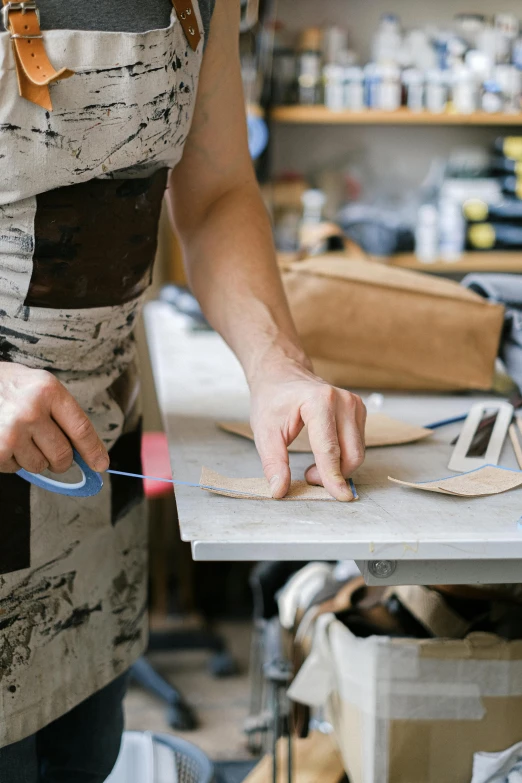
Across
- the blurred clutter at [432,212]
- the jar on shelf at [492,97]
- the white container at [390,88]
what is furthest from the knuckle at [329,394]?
the jar on shelf at [492,97]

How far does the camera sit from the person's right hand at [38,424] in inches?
25.3

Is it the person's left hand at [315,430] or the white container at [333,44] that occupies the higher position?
the white container at [333,44]

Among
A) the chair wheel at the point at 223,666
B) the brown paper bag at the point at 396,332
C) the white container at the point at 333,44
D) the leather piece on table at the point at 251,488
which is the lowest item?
the chair wheel at the point at 223,666

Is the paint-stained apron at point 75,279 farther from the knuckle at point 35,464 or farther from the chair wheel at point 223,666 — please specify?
the chair wheel at point 223,666

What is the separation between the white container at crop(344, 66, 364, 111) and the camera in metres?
2.76

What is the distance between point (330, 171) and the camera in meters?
3.02

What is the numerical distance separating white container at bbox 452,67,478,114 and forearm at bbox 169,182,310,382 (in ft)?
6.67

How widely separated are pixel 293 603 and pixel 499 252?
1.83 metres

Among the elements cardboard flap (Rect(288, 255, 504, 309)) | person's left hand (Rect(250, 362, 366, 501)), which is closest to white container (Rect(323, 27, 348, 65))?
cardboard flap (Rect(288, 255, 504, 309))

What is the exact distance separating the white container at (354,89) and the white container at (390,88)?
6 centimetres

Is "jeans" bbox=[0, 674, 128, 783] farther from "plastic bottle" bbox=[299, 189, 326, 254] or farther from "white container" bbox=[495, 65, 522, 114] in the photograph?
"white container" bbox=[495, 65, 522, 114]

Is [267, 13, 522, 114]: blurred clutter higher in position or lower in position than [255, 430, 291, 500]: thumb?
higher

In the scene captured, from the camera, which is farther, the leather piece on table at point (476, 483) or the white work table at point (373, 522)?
the leather piece on table at point (476, 483)

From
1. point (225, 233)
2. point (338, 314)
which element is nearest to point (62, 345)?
point (225, 233)
